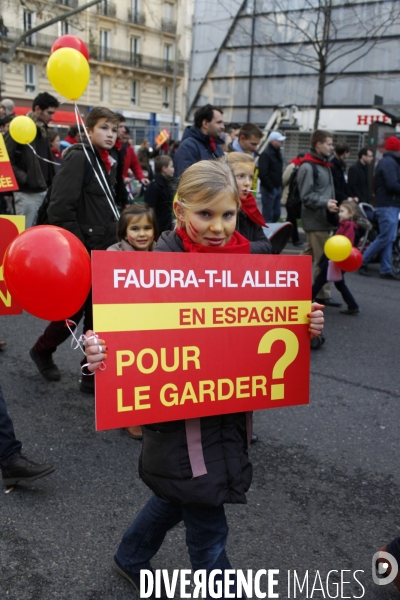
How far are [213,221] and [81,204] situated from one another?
2.35 meters

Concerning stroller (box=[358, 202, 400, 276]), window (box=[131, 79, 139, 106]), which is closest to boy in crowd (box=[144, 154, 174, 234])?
stroller (box=[358, 202, 400, 276])

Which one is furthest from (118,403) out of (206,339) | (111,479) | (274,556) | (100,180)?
(100,180)

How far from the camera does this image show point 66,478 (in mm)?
3279

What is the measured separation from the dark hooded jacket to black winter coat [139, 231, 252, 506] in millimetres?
3215

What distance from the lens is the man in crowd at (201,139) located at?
522 cm

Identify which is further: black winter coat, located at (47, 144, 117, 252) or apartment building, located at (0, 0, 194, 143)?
apartment building, located at (0, 0, 194, 143)

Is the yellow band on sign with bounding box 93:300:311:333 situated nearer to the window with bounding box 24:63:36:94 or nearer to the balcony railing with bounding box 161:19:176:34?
the window with bounding box 24:63:36:94

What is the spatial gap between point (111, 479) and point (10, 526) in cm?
61

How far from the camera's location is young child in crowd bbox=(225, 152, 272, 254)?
3.44m

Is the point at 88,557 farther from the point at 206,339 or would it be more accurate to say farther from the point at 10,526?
the point at 206,339

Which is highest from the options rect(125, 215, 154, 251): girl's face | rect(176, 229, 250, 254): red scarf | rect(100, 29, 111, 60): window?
rect(100, 29, 111, 60): window

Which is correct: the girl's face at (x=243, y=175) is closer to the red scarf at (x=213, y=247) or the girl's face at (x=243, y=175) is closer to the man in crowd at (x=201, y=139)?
the red scarf at (x=213, y=247)

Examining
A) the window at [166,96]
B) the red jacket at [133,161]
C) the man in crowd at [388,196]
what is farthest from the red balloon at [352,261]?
the window at [166,96]

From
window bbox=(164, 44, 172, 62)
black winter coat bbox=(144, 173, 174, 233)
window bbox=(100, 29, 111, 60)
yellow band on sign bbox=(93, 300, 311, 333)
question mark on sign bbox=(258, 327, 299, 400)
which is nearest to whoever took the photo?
yellow band on sign bbox=(93, 300, 311, 333)
